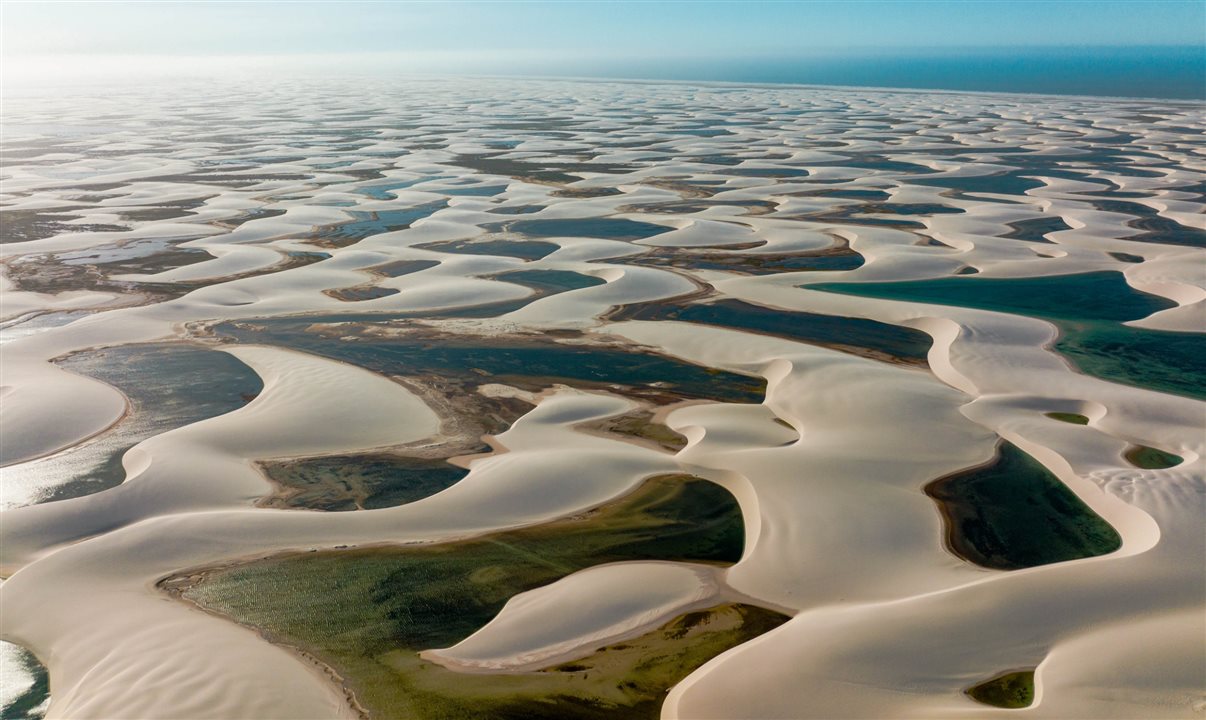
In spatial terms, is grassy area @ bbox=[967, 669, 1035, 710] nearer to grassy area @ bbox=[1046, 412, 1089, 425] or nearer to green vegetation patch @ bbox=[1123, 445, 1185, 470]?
green vegetation patch @ bbox=[1123, 445, 1185, 470]

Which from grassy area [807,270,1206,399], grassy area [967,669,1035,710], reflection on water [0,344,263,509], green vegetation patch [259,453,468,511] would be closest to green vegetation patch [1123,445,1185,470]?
grassy area [807,270,1206,399]

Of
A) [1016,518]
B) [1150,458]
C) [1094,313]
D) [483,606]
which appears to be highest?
[1094,313]

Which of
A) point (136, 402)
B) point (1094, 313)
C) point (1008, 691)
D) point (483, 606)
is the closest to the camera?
point (1008, 691)

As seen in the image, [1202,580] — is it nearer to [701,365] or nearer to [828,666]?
[828,666]

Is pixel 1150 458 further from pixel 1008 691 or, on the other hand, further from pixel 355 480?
pixel 355 480

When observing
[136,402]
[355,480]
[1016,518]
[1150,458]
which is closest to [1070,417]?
[1150,458]

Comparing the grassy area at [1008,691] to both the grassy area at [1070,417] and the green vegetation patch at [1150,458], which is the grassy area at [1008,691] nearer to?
the green vegetation patch at [1150,458]

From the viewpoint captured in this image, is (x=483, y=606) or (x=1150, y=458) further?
(x=1150, y=458)
